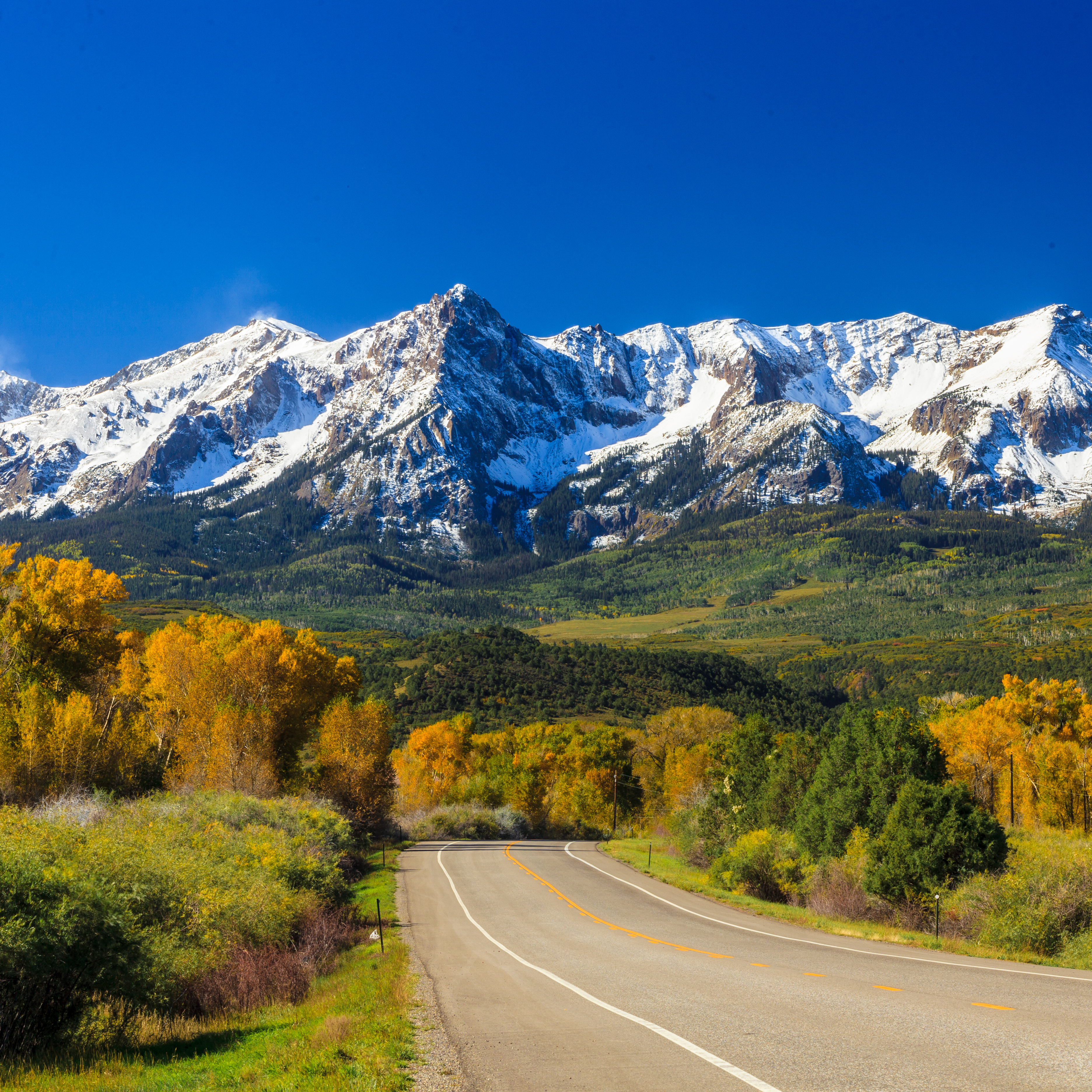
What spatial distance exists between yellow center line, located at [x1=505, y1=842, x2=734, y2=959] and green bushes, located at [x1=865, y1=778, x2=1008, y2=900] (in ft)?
33.3

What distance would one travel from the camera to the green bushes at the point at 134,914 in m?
13.8

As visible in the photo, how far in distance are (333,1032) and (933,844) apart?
23061mm

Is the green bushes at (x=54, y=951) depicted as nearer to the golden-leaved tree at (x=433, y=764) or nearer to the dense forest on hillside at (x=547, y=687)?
the golden-leaved tree at (x=433, y=764)

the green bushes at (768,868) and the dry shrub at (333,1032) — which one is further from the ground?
the dry shrub at (333,1032)

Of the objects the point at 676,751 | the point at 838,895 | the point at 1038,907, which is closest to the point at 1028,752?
the point at 676,751

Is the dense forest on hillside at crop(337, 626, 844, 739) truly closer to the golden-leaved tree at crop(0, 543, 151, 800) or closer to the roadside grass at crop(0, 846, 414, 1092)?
the golden-leaved tree at crop(0, 543, 151, 800)

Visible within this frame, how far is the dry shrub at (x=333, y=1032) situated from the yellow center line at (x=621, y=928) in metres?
9.87

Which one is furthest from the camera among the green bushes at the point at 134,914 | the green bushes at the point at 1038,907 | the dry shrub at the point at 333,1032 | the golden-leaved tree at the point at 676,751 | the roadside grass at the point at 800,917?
the golden-leaved tree at the point at 676,751

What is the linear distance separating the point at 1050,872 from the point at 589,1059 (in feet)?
64.5

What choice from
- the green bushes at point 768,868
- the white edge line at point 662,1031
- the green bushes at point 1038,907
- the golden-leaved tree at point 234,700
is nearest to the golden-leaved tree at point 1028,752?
the green bushes at point 768,868

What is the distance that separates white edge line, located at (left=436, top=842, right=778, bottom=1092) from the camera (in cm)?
973

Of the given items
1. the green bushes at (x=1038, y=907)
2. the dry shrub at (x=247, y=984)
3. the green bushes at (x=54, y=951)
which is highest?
the green bushes at (x=54, y=951)

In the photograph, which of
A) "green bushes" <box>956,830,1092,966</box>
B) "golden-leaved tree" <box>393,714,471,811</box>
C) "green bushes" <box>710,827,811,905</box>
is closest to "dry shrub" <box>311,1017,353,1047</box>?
"green bushes" <box>956,830,1092,966</box>

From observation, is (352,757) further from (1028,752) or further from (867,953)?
(1028,752)
